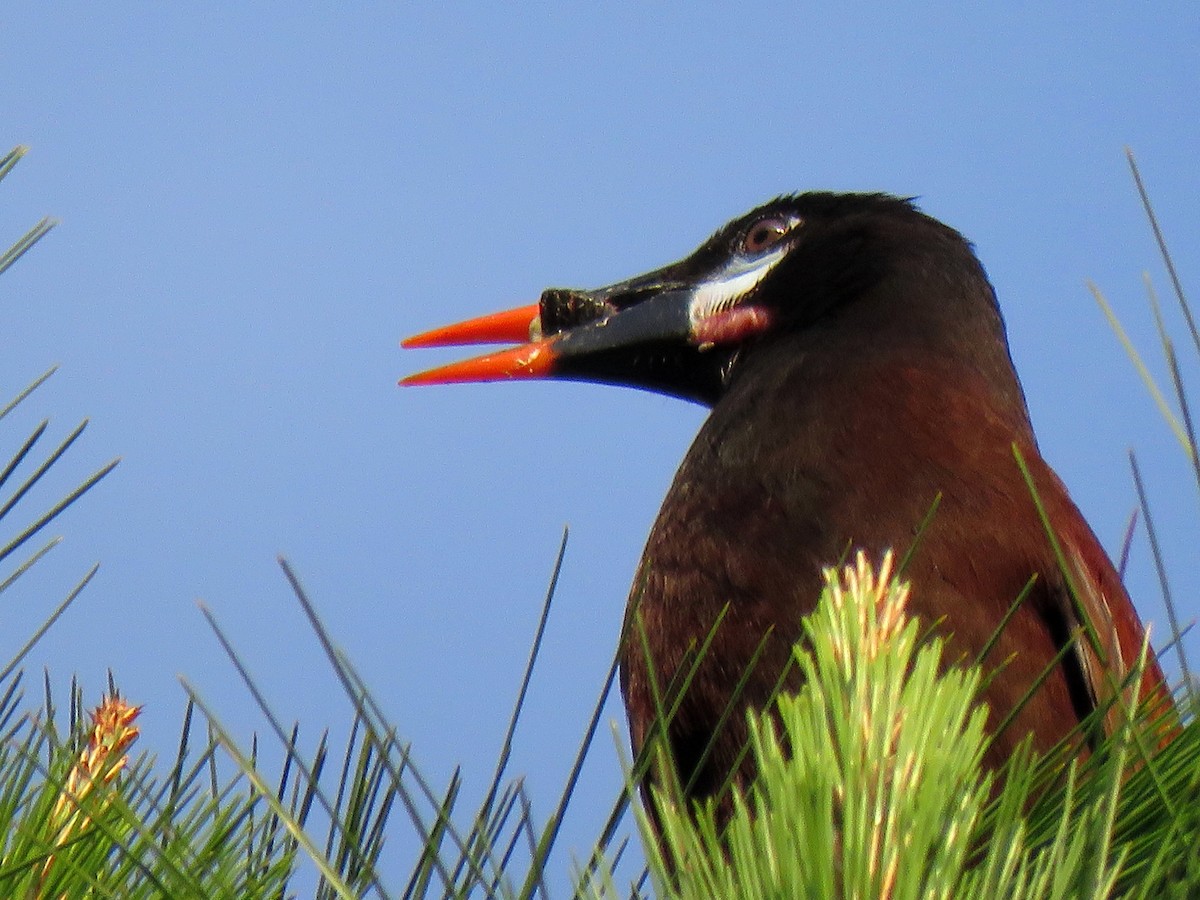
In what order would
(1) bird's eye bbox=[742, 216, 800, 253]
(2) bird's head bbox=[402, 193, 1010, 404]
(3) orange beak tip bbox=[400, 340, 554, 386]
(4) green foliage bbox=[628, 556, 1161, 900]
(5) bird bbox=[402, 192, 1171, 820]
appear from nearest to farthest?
(4) green foliage bbox=[628, 556, 1161, 900]
(5) bird bbox=[402, 192, 1171, 820]
(2) bird's head bbox=[402, 193, 1010, 404]
(3) orange beak tip bbox=[400, 340, 554, 386]
(1) bird's eye bbox=[742, 216, 800, 253]

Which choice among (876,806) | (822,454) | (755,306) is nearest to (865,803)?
(876,806)

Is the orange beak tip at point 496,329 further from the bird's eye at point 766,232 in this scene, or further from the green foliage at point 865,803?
the green foliage at point 865,803

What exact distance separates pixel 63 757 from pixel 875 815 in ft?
2.47

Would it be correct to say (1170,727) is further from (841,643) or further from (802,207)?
(802,207)

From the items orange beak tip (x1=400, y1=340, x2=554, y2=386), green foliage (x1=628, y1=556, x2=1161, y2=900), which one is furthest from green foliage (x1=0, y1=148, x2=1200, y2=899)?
orange beak tip (x1=400, y1=340, x2=554, y2=386)

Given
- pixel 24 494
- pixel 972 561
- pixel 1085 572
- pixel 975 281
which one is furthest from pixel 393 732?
pixel 975 281

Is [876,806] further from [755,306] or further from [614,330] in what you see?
[614,330]

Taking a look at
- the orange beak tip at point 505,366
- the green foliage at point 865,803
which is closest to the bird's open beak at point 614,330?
the orange beak tip at point 505,366

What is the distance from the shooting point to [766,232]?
310 centimetres

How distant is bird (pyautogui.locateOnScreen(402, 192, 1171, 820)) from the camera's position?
2104mm

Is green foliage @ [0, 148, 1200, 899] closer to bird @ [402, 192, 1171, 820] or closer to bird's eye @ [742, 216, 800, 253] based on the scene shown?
bird @ [402, 192, 1171, 820]

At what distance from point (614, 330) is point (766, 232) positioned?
0.39 m

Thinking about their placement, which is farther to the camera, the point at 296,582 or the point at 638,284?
the point at 638,284

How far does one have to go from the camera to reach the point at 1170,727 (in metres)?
1.01
